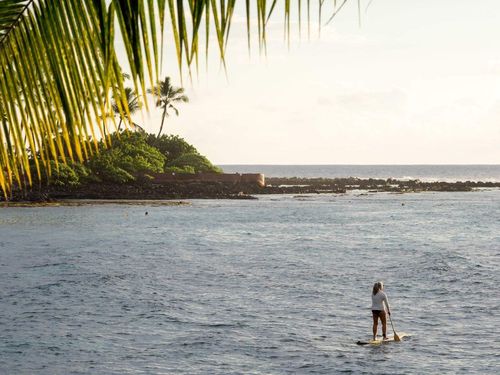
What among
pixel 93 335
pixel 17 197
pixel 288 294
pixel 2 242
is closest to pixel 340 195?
pixel 17 197

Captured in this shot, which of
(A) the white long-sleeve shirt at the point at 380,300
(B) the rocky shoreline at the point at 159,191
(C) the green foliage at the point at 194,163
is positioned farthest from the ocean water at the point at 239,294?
(C) the green foliage at the point at 194,163

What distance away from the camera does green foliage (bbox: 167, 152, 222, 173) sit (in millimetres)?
93188

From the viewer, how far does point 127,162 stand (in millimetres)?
83562

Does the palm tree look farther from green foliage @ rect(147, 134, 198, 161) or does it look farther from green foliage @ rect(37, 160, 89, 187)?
green foliage @ rect(147, 134, 198, 161)

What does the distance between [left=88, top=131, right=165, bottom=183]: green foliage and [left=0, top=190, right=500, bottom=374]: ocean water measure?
19.3 meters

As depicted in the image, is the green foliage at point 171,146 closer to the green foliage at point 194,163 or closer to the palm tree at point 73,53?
the green foliage at point 194,163

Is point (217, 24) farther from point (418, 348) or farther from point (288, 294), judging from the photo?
point (288, 294)

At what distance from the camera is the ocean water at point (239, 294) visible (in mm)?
20281

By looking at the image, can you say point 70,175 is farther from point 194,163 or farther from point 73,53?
point 73,53

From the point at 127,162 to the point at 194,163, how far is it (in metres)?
11.8

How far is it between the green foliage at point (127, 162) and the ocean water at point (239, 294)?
19.3m

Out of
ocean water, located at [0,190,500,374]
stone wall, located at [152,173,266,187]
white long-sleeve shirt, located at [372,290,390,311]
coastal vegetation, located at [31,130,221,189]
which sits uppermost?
coastal vegetation, located at [31,130,221,189]

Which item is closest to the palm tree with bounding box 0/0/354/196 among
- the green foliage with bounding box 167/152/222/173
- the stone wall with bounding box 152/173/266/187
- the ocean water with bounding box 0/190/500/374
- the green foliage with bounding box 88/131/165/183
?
the ocean water with bounding box 0/190/500/374

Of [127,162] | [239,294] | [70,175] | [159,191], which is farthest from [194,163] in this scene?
[239,294]
